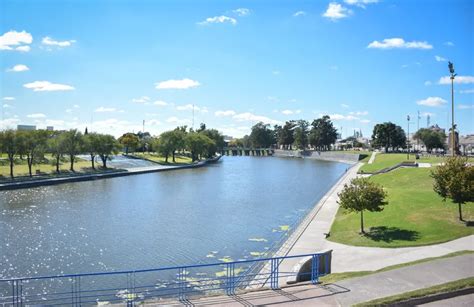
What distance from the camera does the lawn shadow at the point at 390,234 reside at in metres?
25.7

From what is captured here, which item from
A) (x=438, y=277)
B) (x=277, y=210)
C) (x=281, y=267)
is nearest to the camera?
(x=438, y=277)

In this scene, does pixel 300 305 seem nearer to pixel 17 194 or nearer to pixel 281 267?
pixel 281 267

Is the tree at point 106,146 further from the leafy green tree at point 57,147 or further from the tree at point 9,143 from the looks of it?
the tree at point 9,143

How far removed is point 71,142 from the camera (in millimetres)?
79562

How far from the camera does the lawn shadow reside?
84.2 feet

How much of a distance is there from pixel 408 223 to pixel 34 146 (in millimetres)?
61690

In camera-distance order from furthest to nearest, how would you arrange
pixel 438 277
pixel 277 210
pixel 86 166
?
1. pixel 86 166
2. pixel 277 210
3. pixel 438 277

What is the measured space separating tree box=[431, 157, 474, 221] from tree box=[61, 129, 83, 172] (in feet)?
223

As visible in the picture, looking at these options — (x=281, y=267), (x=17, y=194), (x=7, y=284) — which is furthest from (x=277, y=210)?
(x=17, y=194)

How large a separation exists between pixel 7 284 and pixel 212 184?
48674 mm

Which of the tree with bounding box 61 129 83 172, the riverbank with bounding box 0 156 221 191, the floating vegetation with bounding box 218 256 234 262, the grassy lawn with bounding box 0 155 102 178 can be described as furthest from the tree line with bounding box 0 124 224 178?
the floating vegetation with bounding box 218 256 234 262

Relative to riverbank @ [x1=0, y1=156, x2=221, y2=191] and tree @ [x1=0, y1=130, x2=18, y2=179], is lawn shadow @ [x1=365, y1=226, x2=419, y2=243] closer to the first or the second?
riverbank @ [x1=0, y1=156, x2=221, y2=191]

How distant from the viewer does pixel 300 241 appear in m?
26.5

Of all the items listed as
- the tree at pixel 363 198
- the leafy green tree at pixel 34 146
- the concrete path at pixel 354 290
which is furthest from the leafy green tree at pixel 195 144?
the concrete path at pixel 354 290
